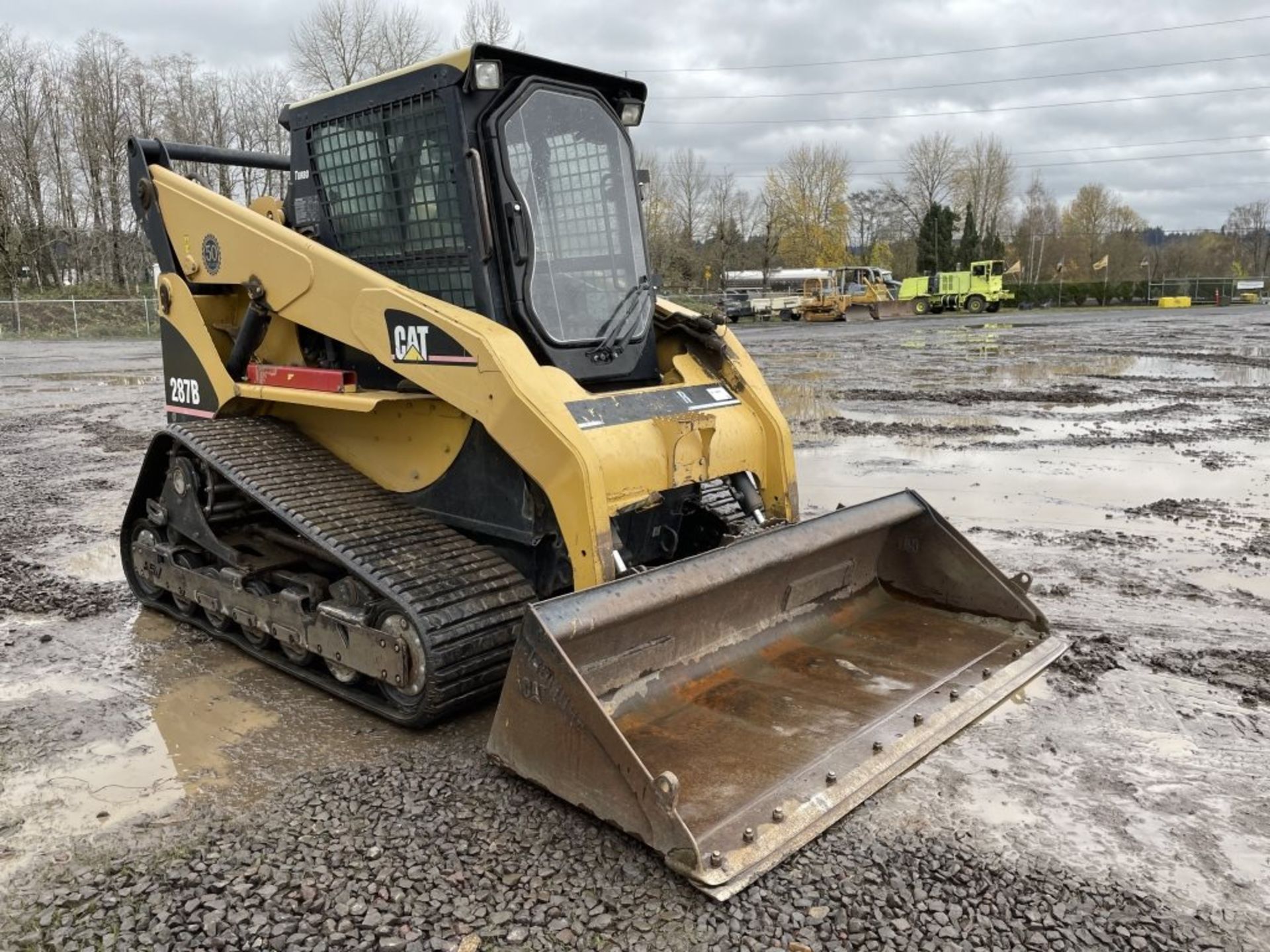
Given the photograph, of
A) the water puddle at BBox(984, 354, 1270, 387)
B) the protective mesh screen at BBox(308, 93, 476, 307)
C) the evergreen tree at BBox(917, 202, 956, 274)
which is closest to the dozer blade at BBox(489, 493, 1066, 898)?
the protective mesh screen at BBox(308, 93, 476, 307)

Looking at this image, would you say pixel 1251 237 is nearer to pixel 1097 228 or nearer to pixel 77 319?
pixel 1097 228

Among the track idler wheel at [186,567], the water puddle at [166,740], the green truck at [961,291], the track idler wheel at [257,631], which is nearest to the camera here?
the water puddle at [166,740]

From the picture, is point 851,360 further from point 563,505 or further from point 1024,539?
point 563,505

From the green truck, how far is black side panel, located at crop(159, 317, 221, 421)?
4091 cm

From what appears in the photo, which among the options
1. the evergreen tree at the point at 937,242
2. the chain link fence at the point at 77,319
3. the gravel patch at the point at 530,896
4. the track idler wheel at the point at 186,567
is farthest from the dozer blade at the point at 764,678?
the evergreen tree at the point at 937,242

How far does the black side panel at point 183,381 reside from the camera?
5.20m

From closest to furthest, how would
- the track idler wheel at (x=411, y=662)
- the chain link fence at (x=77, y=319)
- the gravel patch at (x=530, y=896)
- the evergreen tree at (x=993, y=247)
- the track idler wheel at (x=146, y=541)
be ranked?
the gravel patch at (x=530, y=896), the track idler wheel at (x=411, y=662), the track idler wheel at (x=146, y=541), the chain link fence at (x=77, y=319), the evergreen tree at (x=993, y=247)

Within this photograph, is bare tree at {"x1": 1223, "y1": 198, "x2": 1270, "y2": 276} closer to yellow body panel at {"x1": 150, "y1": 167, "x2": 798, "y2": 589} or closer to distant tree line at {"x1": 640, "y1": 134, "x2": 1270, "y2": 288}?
distant tree line at {"x1": 640, "y1": 134, "x2": 1270, "y2": 288}

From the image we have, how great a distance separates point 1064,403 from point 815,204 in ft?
174

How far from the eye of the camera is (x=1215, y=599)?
5.22 metres

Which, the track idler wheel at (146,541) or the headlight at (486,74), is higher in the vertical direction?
the headlight at (486,74)

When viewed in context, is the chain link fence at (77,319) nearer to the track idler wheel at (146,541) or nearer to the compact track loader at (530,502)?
the track idler wheel at (146,541)

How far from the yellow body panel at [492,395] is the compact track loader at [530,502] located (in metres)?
0.02

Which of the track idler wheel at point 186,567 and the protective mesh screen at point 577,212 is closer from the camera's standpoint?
the protective mesh screen at point 577,212
